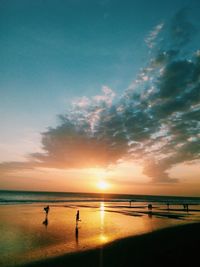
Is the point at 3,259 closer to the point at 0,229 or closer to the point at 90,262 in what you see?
the point at 90,262

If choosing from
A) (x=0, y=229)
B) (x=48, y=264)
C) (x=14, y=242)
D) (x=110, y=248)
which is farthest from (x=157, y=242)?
(x=0, y=229)

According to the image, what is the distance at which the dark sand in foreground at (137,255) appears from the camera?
15633 millimetres

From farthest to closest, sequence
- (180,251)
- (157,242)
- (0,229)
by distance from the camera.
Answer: (0,229) → (157,242) → (180,251)

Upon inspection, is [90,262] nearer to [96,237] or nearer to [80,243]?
[80,243]

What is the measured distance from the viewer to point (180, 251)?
1912 cm

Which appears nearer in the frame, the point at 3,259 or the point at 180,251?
the point at 3,259

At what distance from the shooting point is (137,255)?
1805 cm

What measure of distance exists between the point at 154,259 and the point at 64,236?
10.8 meters

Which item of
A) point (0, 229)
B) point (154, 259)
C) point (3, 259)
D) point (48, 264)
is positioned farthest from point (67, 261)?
point (0, 229)

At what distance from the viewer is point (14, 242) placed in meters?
20.6

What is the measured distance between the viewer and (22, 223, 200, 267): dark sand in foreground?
51.3 ft

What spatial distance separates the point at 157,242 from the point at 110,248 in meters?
5.90

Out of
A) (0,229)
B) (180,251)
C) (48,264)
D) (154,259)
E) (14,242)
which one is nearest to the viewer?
(48,264)

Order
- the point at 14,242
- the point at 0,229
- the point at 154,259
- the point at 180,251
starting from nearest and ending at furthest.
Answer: the point at 154,259 → the point at 180,251 → the point at 14,242 → the point at 0,229
